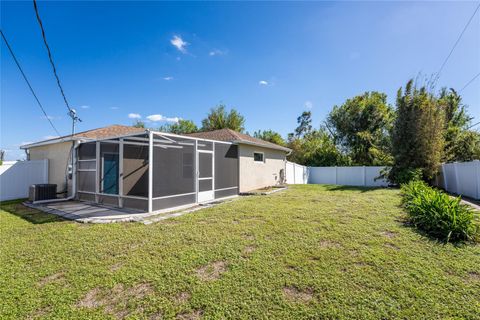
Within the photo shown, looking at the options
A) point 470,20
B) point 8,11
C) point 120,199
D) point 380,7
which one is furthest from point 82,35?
point 470,20

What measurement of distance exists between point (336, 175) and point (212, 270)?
56.9 feet

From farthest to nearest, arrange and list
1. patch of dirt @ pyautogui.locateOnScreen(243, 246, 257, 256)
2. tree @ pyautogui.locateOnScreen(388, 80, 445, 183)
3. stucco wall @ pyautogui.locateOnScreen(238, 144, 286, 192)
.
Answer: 1. tree @ pyautogui.locateOnScreen(388, 80, 445, 183)
2. stucco wall @ pyautogui.locateOnScreen(238, 144, 286, 192)
3. patch of dirt @ pyautogui.locateOnScreen(243, 246, 257, 256)

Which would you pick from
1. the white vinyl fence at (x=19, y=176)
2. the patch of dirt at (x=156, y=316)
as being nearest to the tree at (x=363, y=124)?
the patch of dirt at (x=156, y=316)

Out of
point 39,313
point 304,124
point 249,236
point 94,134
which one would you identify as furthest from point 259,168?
point 304,124

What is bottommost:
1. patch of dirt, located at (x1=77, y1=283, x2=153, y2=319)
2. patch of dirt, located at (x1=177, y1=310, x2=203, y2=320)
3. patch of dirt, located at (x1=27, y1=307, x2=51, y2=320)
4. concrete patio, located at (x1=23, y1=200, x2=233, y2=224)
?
patch of dirt, located at (x1=177, y1=310, x2=203, y2=320)

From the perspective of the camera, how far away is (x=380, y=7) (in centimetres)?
839

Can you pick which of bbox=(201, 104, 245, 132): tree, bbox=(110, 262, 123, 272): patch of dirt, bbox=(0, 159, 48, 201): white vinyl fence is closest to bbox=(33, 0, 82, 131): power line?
bbox=(0, 159, 48, 201): white vinyl fence

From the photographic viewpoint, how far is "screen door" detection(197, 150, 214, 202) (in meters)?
8.41

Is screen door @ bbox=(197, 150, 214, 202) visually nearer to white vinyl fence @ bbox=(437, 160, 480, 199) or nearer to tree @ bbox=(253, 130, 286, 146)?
white vinyl fence @ bbox=(437, 160, 480, 199)

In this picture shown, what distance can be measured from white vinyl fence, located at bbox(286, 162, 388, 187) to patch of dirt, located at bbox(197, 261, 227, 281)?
13648 mm

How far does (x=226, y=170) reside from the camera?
9.91 metres

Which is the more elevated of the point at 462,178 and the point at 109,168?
the point at 109,168

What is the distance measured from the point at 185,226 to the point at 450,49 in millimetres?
14355

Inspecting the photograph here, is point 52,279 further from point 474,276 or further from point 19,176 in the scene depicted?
point 19,176
